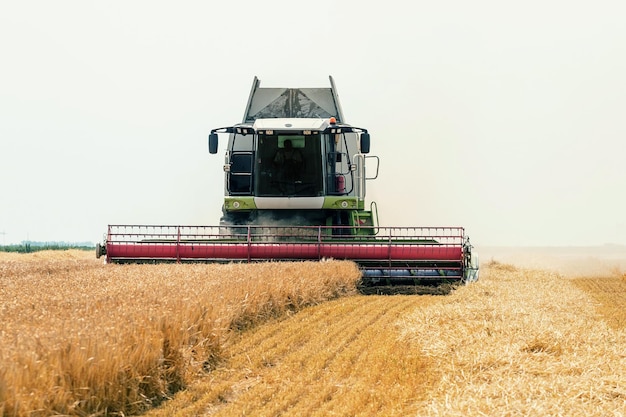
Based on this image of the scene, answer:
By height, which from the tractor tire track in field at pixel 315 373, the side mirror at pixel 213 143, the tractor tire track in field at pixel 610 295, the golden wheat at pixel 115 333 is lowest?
the tractor tire track in field at pixel 610 295

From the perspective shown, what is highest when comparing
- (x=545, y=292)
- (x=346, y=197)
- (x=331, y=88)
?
(x=331, y=88)

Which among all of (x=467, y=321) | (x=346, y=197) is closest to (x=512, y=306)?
(x=467, y=321)

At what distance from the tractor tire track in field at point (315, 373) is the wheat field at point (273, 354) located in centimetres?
2

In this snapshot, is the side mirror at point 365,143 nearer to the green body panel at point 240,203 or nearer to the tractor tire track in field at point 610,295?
the green body panel at point 240,203

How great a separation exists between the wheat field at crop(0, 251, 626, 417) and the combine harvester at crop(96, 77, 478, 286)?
12.4ft

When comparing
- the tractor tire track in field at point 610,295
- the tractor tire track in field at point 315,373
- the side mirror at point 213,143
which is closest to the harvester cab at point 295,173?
the side mirror at point 213,143

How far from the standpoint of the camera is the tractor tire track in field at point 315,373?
6344 mm

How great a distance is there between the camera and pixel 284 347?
870cm

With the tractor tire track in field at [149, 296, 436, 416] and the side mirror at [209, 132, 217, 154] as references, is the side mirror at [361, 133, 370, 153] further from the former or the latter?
the tractor tire track in field at [149, 296, 436, 416]

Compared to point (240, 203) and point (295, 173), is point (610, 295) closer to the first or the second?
point (295, 173)

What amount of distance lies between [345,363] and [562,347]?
1.96 m

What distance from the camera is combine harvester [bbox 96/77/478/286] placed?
608 inches

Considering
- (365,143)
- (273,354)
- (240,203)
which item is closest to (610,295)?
(365,143)

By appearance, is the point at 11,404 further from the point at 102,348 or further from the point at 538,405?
the point at 538,405
